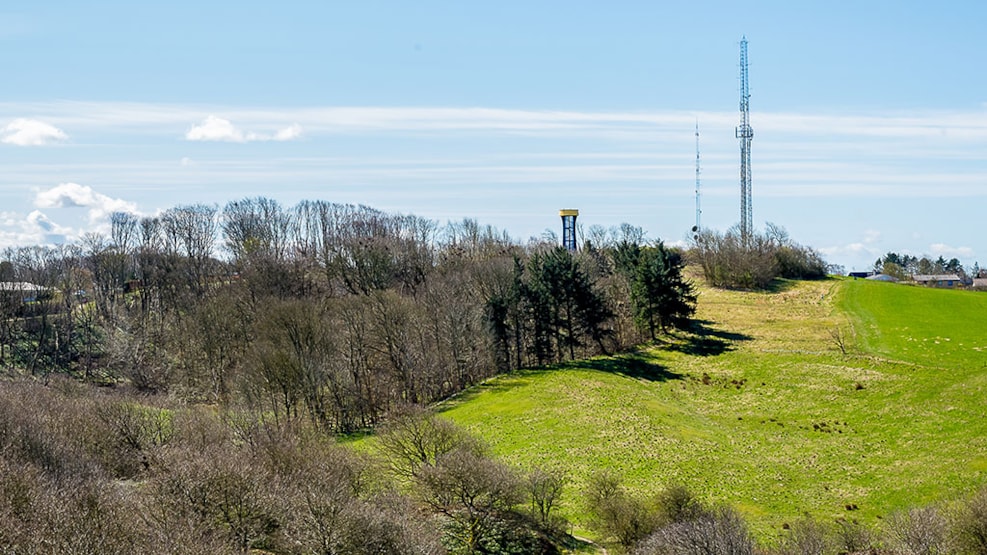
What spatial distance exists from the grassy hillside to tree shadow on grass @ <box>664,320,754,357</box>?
21 cm

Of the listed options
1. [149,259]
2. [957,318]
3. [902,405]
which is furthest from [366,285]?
[957,318]

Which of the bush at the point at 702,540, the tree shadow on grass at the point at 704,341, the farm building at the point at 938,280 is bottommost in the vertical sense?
the bush at the point at 702,540

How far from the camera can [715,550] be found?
23547mm

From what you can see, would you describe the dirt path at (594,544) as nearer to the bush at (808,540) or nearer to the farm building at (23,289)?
the bush at (808,540)

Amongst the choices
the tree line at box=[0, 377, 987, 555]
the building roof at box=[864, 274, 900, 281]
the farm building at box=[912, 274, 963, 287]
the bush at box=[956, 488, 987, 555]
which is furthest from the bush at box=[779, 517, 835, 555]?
the building roof at box=[864, 274, 900, 281]

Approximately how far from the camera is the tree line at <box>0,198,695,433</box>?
5891cm

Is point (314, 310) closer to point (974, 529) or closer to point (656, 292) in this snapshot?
point (656, 292)

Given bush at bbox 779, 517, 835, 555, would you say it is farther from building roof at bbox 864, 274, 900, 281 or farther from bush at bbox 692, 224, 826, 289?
building roof at bbox 864, 274, 900, 281

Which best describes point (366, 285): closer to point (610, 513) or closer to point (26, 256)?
point (26, 256)

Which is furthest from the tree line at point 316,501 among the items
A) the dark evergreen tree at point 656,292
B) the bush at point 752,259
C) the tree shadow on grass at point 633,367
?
the bush at point 752,259

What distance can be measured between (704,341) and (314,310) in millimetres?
40936

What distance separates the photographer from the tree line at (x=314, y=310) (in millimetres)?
58906

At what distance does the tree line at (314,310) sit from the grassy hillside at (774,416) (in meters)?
5.38

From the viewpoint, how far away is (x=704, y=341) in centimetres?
7794
